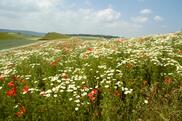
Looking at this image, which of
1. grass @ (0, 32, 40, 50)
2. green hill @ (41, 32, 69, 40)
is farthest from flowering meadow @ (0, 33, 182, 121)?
green hill @ (41, 32, 69, 40)

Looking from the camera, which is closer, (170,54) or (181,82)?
(181,82)

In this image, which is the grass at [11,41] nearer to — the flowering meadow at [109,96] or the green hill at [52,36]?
the green hill at [52,36]

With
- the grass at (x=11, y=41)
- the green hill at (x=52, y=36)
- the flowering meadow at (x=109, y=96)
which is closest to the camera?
the flowering meadow at (x=109, y=96)

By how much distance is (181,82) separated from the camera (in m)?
6.62

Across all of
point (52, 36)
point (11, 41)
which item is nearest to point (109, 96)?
point (11, 41)

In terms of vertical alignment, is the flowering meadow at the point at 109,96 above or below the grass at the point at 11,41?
above

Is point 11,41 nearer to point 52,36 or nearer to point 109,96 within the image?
point 52,36

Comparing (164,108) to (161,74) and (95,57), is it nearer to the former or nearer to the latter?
(161,74)

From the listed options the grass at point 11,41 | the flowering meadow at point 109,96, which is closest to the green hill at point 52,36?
the grass at point 11,41

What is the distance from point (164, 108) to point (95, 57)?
414 centimetres

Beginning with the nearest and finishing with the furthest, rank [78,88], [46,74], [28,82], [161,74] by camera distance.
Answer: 1. [78,88]
2. [161,74]
3. [28,82]
4. [46,74]

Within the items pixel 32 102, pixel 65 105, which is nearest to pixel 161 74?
pixel 65 105

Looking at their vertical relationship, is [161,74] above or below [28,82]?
above

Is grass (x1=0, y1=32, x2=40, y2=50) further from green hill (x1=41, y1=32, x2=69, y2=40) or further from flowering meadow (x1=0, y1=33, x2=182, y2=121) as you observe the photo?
flowering meadow (x1=0, y1=33, x2=182, y2=121)
